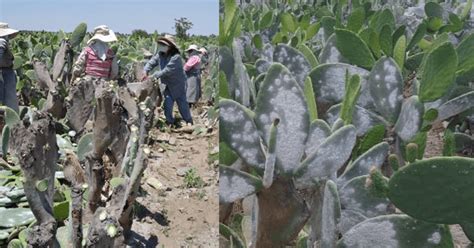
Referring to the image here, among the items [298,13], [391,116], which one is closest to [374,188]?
[391,116]

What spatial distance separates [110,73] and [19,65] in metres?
0.72

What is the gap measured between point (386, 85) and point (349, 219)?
0.19 meters

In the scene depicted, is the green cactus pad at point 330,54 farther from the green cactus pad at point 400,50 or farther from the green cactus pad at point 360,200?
the green cactus pad at point 360,200

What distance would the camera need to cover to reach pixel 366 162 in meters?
0.63

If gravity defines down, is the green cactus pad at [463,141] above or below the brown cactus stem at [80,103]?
above

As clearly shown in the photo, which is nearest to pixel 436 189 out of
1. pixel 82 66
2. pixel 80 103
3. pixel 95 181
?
pixel 95 181

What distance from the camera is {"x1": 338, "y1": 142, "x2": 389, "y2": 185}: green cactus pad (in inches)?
24.7

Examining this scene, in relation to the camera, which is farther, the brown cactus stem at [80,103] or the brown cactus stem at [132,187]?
the brown cactus stem at [80,103]

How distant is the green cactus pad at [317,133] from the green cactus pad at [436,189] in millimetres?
95

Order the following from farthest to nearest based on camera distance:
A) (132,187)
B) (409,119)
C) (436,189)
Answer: (132,187)
(409,119)
(436,189)

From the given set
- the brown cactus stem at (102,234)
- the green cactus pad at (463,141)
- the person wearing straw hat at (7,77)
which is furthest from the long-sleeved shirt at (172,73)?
the green cactus pad at (463,141)

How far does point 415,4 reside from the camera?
1400 millimetres

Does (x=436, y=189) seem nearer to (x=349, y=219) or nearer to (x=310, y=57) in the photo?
(x=349, y=219)

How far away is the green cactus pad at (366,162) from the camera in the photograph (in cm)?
63
